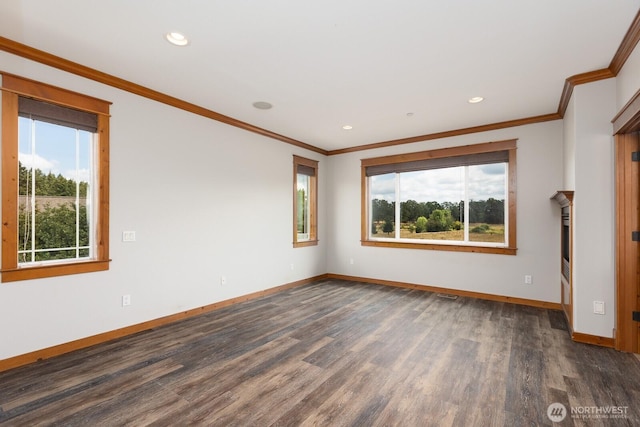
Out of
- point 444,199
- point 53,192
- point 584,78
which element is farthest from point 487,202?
point 53,192

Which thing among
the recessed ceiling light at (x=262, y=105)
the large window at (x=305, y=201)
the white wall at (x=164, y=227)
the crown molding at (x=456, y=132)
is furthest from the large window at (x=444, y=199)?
the recessed ceiling light at (x=262, y=105)

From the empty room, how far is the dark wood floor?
0.07 ft

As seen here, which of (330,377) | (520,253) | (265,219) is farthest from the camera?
(265,219)

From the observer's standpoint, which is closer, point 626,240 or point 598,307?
point 626,240

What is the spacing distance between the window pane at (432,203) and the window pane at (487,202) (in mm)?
184

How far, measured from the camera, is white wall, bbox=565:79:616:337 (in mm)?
2965

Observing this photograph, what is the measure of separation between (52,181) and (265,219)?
2.79m

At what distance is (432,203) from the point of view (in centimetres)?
537

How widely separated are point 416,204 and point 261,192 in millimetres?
2851

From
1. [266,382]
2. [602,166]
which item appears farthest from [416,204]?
[266,382]

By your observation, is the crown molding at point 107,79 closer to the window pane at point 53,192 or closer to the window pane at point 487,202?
the window pane at point 53,192

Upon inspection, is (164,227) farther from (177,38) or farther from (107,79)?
(177,38)

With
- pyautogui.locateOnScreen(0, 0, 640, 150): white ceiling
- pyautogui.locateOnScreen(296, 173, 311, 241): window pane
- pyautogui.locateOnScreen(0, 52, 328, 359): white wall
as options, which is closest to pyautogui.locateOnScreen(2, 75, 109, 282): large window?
pyautogui.locateOnScreen(0, 52, 328, 359): white wall

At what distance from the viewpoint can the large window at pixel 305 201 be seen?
571cm
